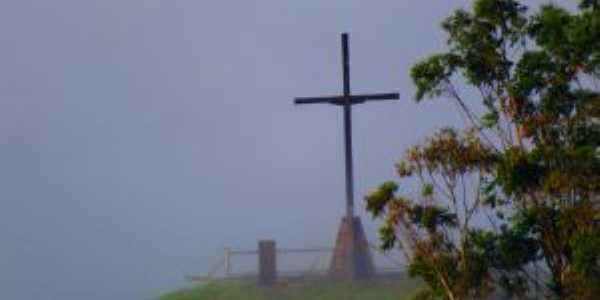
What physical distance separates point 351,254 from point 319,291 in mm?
2033

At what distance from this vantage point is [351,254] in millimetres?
38625

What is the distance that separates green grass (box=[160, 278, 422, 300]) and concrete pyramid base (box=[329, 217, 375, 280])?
556 mm

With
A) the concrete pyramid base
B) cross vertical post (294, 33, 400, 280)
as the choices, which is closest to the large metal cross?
cross vertical post (294, 33, 400, 280)

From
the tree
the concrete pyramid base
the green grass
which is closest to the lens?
the tree

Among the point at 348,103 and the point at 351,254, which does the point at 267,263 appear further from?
the point at 348,103

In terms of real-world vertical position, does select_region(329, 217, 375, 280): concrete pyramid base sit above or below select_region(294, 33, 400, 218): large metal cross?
below

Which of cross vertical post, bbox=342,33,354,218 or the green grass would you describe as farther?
the green grass

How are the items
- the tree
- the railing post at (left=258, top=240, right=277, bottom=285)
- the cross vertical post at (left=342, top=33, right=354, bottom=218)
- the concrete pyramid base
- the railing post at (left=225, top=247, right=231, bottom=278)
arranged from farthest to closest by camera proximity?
1. the railing post at (left=225, top=247, right=231, bottom=278)
2. the railing post at (left=258, top=240, right=277, bottom=285)
3. the concrete pyramid base
4. the cross vertical post at (left=342, top=33, right=354, bottom=218)
5. the tree

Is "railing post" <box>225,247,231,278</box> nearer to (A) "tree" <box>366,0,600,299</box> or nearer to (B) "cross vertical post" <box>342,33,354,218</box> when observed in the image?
(B) "cross vertical post" <box>342,33,354,218</box>

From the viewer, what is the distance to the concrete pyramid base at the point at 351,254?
1512 inches

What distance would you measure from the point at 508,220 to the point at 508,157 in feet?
4.40

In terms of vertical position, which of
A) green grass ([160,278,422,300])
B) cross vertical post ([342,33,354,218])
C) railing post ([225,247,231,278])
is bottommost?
green grass ([160,278,422,300])

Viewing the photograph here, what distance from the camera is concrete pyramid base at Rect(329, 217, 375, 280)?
38406mm

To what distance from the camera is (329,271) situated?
39.6m
